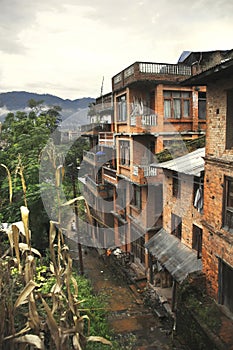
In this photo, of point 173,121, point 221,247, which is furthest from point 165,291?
point 173,121

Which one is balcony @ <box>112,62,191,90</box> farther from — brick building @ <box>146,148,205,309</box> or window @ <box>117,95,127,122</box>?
brick building @ <box>146,148,205,309</box>

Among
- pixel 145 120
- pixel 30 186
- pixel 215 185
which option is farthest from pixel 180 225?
pixel 30 186

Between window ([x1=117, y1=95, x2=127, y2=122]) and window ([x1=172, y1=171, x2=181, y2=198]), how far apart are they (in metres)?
6.39

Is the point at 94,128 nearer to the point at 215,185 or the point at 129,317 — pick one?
the point at 129,317

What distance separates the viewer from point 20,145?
18875 millimetres

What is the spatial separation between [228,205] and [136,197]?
31.0 feet

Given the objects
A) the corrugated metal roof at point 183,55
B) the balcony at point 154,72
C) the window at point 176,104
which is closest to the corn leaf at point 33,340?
the balcony at point 154,72

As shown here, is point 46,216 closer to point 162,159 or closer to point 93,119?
point 162,159

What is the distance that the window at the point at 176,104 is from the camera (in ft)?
56.2

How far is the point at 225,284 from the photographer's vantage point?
987cm

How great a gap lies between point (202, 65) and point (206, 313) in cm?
1497

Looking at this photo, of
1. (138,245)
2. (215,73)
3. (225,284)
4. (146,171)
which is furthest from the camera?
(138,245)

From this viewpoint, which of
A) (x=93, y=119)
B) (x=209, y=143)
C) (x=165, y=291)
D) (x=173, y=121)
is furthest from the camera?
(x=93, y=119)

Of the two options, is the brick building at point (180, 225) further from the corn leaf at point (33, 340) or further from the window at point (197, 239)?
the corn leaf at point (33, 340)
